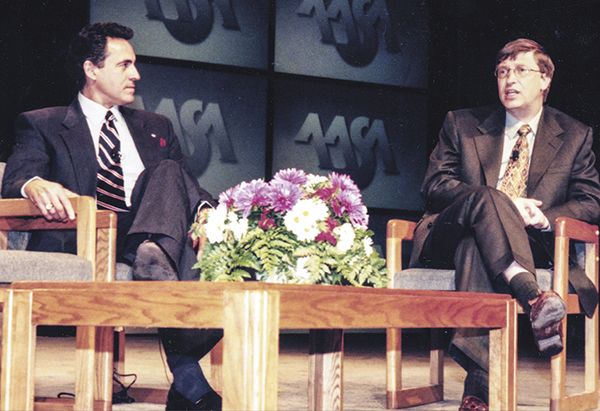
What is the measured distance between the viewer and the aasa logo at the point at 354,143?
503 cm

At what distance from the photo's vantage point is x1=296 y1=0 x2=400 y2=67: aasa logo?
5.01 metres

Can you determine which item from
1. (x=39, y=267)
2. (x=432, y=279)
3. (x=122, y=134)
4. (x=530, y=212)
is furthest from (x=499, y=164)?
(x=39, y=267)

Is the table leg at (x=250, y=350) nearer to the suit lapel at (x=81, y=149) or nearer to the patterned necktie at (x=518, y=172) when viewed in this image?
the suit lapel at (x=81, y=149)

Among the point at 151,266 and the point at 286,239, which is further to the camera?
the point at 151,266

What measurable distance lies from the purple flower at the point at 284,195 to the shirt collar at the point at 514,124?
1514 mm

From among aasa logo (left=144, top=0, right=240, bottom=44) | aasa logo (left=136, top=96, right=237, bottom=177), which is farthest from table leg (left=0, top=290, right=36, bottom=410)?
aasa logo (left=144, top=0, right=240, bottom=44)

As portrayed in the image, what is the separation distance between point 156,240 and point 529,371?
2.37 m

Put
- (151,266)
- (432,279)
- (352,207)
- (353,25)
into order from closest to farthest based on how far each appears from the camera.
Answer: (352,207), (151,266), (432,279), (353,25)

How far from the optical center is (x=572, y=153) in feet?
8.83

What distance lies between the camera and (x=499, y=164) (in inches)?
107

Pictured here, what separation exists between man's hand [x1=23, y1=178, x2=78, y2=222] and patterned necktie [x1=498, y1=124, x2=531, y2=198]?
1503 millimetres

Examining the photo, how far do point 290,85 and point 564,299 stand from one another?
116 inches

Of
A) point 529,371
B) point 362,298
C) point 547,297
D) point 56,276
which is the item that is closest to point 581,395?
point 547,297

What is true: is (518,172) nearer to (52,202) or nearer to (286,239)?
(286,239)
